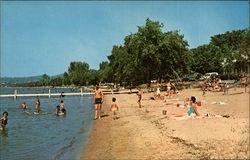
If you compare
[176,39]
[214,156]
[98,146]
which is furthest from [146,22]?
[214,156]

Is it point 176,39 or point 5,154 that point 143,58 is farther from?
point 5,154

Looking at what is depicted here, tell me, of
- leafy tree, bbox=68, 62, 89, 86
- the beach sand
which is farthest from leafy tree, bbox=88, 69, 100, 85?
the beach sand

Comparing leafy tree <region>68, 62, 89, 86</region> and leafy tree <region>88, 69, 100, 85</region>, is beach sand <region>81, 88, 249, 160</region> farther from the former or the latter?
leafy tree <region>68, 62, 89, 86</region>

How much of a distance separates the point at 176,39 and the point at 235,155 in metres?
45.5

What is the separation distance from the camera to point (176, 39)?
52.6 metres

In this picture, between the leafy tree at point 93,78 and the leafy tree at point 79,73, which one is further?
the leafy tree at point 79,73

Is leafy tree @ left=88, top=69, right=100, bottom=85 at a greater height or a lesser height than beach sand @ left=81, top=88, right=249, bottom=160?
greater

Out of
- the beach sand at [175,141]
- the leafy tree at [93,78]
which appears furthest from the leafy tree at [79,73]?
the beach sand at [175,141]

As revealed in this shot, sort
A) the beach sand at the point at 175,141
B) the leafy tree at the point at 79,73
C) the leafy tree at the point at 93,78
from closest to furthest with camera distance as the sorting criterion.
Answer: the beach sand at the point at 175,141 → the leafy tree at the point at 93,78 → the leafy tree at the point at 79,73

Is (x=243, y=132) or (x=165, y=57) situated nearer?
(x=243, y=132)

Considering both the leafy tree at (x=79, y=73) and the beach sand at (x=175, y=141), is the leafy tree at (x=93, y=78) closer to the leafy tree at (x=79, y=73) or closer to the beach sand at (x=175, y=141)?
the leafy tree at (x=79, y=73)

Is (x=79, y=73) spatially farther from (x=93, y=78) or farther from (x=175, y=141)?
(x=175, y=141)

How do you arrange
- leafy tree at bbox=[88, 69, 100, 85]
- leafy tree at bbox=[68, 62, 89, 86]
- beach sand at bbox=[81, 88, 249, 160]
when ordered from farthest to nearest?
leafy tree at bbox=[68, 62, 89, 86]
leafy tree at bbox=[88, 69, 100, 85]
beach sand at bbox=[81, 88, 249, 160]

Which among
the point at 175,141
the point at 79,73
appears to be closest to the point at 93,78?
the point at 79,73
